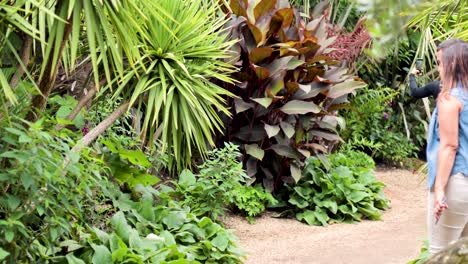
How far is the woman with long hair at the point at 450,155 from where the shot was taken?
3957 millimetres

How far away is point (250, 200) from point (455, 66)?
3.12 m

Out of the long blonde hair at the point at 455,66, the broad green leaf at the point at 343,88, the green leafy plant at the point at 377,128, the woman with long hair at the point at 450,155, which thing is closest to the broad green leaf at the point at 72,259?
the woman with long hair at the point at 450,155

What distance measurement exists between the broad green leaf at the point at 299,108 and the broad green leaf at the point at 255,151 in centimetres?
42

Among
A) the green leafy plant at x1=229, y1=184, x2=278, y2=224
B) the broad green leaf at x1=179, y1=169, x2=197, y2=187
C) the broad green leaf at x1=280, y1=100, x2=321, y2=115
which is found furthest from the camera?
the broad green leaf at x1=280, y1=100, x2=321, y2=115

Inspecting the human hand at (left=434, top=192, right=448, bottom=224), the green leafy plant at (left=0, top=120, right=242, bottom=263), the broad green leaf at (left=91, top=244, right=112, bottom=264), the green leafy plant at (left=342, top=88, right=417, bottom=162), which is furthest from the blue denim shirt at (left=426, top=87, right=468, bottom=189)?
the green leafy plant at (left=342, top=88, right=417, bottom=162)

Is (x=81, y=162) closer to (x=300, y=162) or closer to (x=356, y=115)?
(x=300, y=162)

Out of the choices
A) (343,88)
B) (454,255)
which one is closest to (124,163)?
(343,88)

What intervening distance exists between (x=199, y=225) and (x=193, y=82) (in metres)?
1.05

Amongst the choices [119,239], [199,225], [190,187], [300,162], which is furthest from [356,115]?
[119,239]

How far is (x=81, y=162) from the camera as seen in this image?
4555 mm

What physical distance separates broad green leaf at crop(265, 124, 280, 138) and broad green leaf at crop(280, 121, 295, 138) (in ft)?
0.24

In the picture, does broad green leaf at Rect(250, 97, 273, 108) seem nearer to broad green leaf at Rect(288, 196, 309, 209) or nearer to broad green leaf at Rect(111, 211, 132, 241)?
broad green leaf at Rect(288, 196, 309, 209)

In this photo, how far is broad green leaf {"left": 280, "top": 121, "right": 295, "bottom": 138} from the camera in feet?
23.0

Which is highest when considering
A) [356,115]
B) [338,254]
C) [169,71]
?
[169,71]
